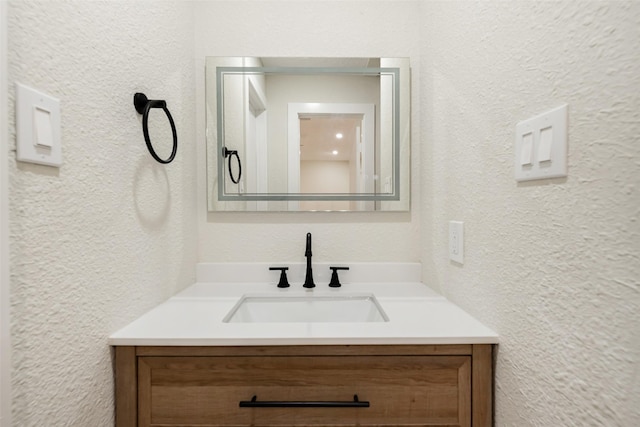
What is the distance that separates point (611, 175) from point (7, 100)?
0.93 m

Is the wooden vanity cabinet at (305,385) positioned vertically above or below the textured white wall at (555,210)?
below

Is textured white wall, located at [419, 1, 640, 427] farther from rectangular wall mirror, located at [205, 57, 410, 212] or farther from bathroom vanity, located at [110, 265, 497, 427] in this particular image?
rectangular wall mirror, located at [205, 57, 410, 212]

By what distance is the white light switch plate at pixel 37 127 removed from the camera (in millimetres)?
515

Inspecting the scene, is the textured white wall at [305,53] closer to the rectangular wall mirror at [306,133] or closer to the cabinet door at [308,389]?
the rectangular wall mirror at [306,133]

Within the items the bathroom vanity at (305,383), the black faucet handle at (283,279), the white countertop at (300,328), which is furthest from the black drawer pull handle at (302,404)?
the black faucet handle at (283,279)

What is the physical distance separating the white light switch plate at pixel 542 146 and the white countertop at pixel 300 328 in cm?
39

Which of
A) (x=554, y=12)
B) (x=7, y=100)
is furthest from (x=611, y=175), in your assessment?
(x=7, y=100)

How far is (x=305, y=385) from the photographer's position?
2.44 feet

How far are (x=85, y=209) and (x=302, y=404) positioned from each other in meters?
0.66

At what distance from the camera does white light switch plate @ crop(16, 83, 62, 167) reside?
51 centimetres

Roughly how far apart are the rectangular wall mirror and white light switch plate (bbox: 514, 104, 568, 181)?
63 cm

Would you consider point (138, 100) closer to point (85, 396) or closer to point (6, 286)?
point (6, 286)

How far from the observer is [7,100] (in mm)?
493

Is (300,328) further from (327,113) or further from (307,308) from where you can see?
(327,113)
